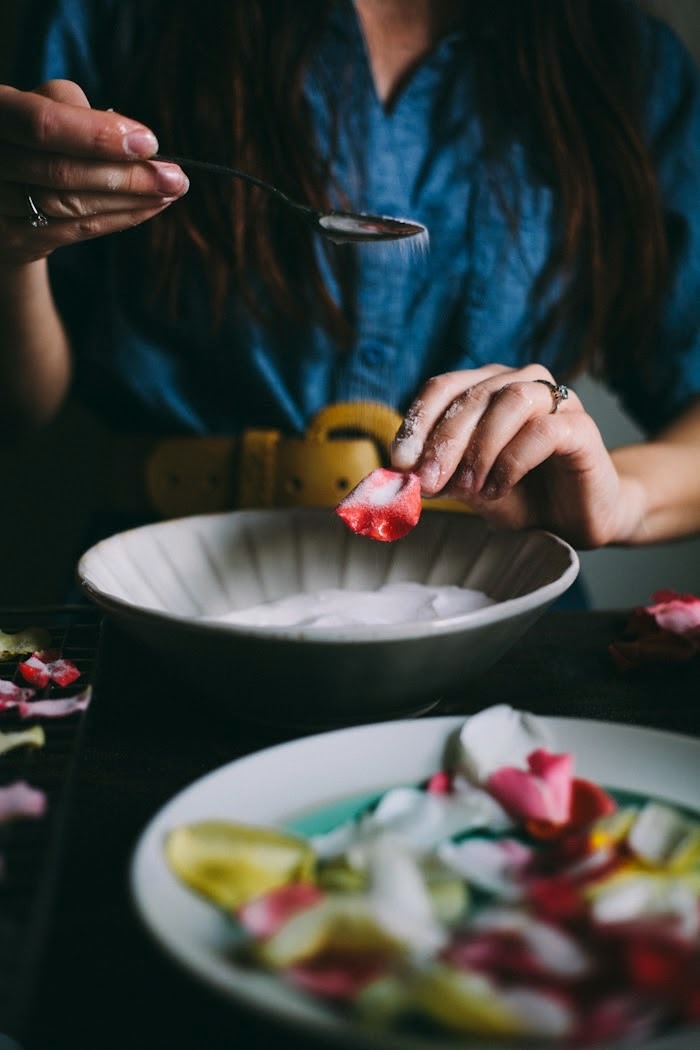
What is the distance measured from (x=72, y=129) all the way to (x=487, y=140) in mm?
551

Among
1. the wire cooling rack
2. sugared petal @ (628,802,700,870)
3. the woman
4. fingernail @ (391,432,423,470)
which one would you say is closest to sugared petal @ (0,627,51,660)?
the wire cooling rack

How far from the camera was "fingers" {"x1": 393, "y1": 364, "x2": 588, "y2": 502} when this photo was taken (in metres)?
0.60

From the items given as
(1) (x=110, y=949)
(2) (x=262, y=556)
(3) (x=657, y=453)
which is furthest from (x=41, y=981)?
Answer: (3) (x=657, y=453)

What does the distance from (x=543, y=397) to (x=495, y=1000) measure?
1.53ft

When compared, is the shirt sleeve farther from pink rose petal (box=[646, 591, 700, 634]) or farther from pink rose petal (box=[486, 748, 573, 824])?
pink rose petal (box=[486, 748, 573, 824])

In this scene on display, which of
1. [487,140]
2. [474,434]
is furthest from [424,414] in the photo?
[487,140]

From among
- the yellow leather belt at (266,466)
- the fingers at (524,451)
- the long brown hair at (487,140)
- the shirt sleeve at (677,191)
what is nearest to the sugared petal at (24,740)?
the fingers at (524,451)

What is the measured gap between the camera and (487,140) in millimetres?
967

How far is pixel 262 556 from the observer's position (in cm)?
70

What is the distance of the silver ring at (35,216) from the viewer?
0.61 m

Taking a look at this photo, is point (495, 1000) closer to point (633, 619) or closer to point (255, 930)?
point (255, 930)

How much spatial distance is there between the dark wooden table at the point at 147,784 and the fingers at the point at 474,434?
12cm

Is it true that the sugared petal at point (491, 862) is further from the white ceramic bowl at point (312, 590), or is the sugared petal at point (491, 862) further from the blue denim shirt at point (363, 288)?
the blue denim shirt at point (363, 288)

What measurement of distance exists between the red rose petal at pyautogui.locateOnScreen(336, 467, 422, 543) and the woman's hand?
0.04 ft
